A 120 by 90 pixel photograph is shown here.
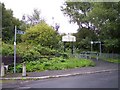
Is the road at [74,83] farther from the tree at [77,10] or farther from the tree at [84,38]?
the tree at [77,10]

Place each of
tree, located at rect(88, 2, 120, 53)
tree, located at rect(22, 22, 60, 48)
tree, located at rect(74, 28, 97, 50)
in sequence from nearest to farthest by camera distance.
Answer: tree, located at rect(88, 2, 120, 53), tree, located at rect(22, 22, 60, 48), tree, located at rect(74, 28, 97, 50)

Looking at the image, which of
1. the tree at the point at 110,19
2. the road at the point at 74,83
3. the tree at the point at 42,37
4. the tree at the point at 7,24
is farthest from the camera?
the tree at the point at 7,24

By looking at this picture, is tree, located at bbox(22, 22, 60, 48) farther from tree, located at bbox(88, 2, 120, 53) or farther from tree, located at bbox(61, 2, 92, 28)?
tree, located at bbox(61, 2, 92, 28)

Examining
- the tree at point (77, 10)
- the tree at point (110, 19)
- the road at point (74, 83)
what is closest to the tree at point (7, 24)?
the tree at point (77, 10)

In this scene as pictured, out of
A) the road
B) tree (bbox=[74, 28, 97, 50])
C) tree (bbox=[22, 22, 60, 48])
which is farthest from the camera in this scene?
tree (bbox=[74, 28, 97, 50])

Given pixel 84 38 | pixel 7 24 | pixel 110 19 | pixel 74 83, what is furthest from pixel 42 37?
pixel 74 83

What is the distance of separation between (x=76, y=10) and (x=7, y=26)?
516 inches

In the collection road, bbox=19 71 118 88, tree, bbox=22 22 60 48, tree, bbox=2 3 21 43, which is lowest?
road, bbox=19 71 118 88

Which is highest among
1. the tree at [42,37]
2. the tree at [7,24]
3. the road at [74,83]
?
the tree at [7,24]

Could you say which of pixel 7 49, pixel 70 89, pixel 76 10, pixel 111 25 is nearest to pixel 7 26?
pixel 76 10

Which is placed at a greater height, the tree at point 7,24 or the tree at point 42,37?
the tree at point 7,24

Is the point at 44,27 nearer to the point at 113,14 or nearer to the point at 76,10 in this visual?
Answer: the point at 113,14

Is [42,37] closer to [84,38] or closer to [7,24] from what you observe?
[84,38]

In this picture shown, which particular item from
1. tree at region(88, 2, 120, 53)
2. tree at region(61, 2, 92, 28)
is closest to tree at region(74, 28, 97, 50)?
tree at region(61, 2, 92, 28)
